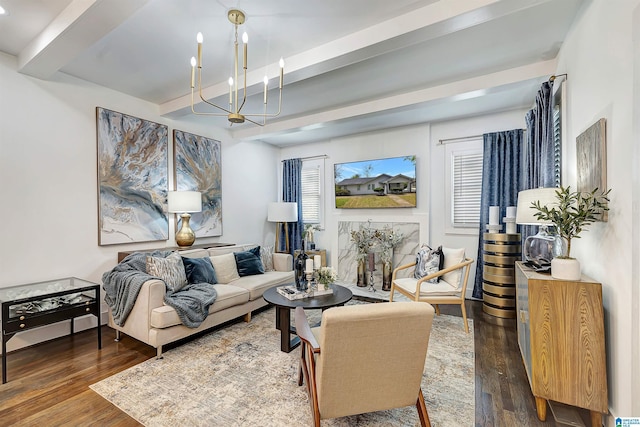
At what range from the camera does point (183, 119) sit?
438 centimetres

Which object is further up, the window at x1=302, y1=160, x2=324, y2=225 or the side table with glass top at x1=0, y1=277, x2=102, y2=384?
the window at x1=302, y1=160, x2=324, y2=225

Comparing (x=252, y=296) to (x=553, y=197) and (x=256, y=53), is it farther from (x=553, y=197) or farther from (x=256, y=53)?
(x=553, y=197)

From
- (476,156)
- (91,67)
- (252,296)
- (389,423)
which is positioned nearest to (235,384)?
(389,423)

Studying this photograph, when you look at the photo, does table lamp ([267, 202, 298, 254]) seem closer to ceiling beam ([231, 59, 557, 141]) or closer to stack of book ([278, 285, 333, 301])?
ceiling beam ([231, 59, 557, 141])

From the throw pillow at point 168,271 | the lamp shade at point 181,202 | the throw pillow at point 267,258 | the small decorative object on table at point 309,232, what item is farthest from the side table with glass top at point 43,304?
the small decorative object on table at point 309,232

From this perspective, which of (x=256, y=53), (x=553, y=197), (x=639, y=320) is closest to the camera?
(x=639, y=320)

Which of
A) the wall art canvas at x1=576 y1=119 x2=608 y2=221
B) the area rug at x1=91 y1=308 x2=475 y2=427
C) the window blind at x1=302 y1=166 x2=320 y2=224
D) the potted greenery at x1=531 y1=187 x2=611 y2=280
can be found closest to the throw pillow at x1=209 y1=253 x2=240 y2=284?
the area rug at x1=91 y1=308 x2=475 y2=427

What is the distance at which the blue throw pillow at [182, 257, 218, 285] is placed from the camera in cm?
346

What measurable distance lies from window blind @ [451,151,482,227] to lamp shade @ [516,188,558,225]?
2.09 m

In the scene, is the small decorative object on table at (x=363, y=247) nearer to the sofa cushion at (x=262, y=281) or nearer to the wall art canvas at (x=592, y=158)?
the sofa cushion at (x=262, y=281)

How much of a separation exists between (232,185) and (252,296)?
2.27 m

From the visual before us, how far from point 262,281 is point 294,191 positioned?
2.58 metres

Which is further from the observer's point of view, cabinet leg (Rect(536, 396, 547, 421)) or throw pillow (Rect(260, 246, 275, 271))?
throw pillow (Rect(260, 246, 275, 271))

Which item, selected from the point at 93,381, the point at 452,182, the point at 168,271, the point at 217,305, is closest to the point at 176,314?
the point at 217,305
